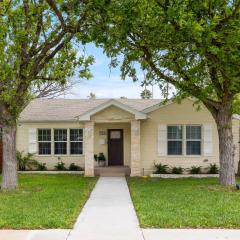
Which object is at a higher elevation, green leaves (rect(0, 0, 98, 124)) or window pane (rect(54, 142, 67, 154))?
green leaves (rect(0, 0, 98, 124))

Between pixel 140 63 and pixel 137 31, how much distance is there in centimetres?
311

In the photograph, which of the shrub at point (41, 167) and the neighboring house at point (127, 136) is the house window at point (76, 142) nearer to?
the neighboring house at point (127, 136)

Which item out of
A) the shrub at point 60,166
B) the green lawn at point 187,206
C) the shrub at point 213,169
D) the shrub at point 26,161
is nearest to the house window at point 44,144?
the shrub at point 26,161

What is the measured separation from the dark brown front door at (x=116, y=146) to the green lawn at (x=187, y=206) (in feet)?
26.5

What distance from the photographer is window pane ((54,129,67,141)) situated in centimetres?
2714

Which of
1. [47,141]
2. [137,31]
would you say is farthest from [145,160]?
[137,31]

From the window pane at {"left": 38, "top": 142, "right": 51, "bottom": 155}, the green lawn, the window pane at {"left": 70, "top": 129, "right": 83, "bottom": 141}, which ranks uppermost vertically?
the window pane at {"left": 70, "top": 129, "right": 83, "bottom": 141}

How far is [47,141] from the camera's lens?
88.7ft

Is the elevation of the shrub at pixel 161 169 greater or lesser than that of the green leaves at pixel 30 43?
lesser

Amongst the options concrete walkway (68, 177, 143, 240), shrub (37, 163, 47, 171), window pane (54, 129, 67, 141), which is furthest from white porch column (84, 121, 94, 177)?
concrete walkway (68, 177, 143, 240)

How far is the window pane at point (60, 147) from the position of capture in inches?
1065

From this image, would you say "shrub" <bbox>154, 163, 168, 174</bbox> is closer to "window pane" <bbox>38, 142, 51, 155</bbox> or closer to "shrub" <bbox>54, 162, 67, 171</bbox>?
"shrub" <bbox>54, 162, 67, 171</bbox>

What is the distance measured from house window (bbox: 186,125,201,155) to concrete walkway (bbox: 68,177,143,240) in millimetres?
8518

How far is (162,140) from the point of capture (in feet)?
82.2
